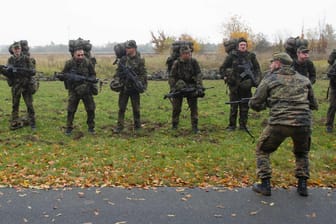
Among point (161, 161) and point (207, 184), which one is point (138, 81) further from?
point (207, 184)

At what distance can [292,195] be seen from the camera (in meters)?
6.70

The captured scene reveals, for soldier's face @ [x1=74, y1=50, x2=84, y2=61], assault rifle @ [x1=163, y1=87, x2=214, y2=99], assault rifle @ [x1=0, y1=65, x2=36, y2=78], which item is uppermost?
soldier's face @ [x1=74, y1=50, x2=84, y2=61]

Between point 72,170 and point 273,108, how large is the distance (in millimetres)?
3982

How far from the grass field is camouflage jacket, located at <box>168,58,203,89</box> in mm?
1367

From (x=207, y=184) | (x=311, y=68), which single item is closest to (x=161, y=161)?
(x=207, y=184)

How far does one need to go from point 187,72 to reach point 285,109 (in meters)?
4.92

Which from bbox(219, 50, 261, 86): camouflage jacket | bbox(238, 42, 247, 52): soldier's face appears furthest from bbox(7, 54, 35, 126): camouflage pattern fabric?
bbox(238, 42, 247, 52): soldier's face

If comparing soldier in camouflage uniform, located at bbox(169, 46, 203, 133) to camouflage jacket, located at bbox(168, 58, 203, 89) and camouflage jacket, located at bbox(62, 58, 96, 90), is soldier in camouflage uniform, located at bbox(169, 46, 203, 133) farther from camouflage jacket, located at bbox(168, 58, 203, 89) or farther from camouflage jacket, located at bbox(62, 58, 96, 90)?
camouflage jacket, located at bbox(62, 58, 96, 90)

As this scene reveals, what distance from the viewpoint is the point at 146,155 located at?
9070 millimetres

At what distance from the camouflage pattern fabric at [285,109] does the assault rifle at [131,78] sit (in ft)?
15.5

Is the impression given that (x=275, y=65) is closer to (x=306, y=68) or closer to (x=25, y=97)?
(x=306, y=68)

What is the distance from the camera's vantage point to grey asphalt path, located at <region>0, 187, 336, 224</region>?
227 inches

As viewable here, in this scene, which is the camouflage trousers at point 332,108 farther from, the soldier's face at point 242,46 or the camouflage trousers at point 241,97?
the soldier's face at point 242,46

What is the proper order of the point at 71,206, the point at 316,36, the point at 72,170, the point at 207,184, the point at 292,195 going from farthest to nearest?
the point at 316,36 → the point at 72,170 → the point at 207,184 → the point at 292,195 → the point at 71,206
